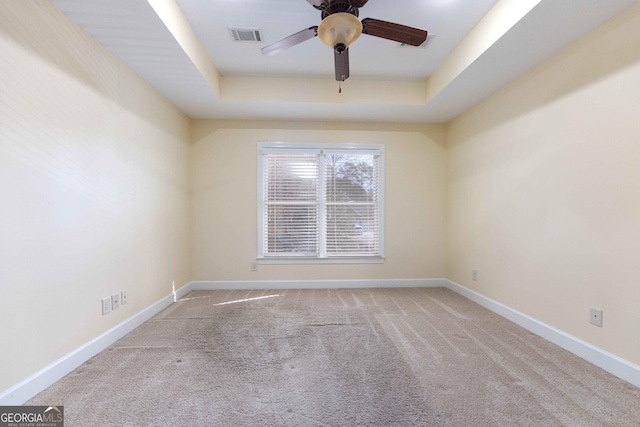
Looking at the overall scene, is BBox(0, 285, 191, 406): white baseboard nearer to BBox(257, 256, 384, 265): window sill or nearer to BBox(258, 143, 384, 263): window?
BBox(257, 256, 384, 265): window sill

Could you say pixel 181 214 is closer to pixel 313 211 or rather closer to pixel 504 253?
pixel 313 211

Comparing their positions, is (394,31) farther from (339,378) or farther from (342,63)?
(339,378)

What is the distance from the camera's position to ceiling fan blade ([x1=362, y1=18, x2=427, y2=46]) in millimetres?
1796

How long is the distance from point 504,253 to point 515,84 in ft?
5.70

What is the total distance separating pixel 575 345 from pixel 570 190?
3.98 ft

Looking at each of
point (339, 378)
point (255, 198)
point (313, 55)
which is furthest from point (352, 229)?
point (339, 378)

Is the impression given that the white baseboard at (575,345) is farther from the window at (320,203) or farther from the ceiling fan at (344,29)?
the ceiling fan at (344,29)

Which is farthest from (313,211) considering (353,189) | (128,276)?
(128,276)

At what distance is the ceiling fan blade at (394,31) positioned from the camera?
1.80 metres

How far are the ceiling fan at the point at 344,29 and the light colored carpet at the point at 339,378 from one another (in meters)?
2.20

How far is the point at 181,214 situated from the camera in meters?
3.62

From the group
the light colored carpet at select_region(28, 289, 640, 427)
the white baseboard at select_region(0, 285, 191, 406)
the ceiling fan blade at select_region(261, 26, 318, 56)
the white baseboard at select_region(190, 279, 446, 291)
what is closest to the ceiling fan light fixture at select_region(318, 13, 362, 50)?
the ceiling fan blade at select_region(261, 26, 318, 56)

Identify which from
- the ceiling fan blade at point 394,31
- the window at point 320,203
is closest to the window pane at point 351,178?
the window at point 320,203

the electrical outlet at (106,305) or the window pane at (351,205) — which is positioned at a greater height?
the window pane at (351,205)
